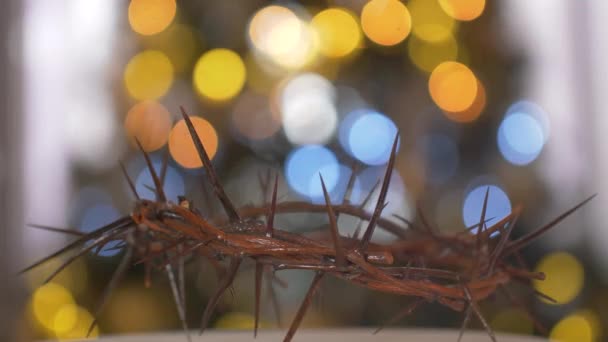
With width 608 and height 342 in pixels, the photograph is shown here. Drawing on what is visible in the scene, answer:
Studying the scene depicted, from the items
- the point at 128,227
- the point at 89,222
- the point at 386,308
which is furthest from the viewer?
the point at 89,222

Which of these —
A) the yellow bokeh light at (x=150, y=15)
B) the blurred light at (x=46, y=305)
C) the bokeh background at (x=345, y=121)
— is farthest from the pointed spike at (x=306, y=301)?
the blurred light at (x=46, y=305)

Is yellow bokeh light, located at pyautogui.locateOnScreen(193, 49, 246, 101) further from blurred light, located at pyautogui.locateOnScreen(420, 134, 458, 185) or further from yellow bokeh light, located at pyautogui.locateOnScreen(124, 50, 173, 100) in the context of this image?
blurred light, located at pyautogui.locateOnScreen(420, 134, 458, 185)

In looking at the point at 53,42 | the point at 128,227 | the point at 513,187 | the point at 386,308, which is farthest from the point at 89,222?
the point at 128,227

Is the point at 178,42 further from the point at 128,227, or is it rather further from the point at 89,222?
the point at 128,227

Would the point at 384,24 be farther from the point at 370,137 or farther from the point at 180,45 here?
the point at 180,45

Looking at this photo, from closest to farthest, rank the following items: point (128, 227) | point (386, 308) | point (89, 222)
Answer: point (128, 227) → point (386, 308) → point (89, 222)

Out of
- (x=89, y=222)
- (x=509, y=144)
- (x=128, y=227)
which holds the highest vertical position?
(x=128, y=227)

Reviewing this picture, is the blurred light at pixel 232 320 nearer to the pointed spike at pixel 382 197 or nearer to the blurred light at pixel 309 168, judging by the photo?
the blurred light at pixel 309 168

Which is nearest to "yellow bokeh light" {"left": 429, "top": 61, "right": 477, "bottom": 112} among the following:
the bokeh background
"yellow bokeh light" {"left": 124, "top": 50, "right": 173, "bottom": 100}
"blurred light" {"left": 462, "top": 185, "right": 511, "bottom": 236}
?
the bokeh background
